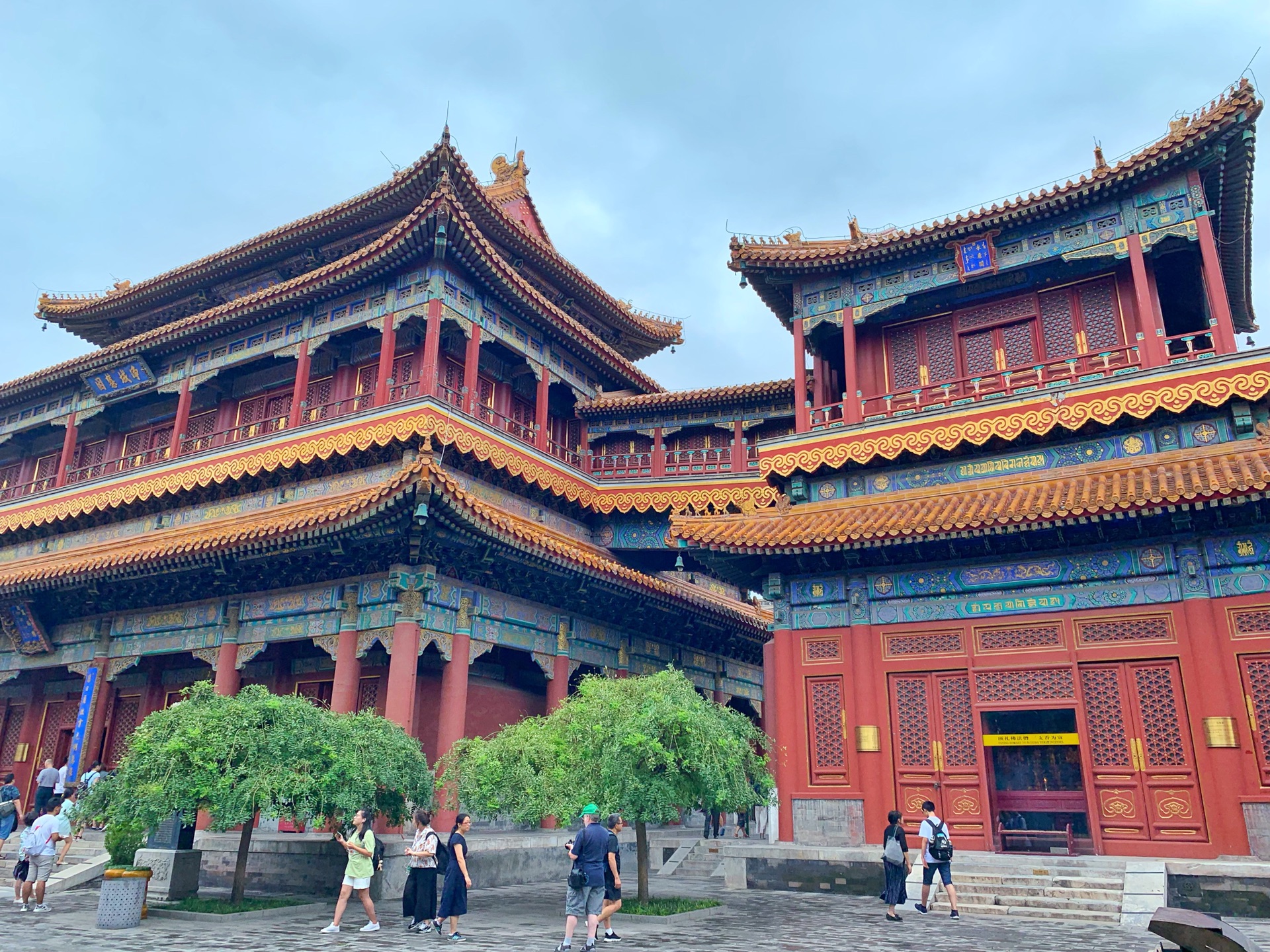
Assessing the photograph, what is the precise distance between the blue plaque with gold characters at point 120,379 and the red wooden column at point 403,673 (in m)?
12.0

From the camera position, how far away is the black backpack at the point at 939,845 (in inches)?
442

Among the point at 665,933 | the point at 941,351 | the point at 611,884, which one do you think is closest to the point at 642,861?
the point at 665,933

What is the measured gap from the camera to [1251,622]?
12.3 metres

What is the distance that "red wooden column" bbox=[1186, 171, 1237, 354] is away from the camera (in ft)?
46.3

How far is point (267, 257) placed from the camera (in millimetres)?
22609

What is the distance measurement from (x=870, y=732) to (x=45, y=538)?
20.4 m

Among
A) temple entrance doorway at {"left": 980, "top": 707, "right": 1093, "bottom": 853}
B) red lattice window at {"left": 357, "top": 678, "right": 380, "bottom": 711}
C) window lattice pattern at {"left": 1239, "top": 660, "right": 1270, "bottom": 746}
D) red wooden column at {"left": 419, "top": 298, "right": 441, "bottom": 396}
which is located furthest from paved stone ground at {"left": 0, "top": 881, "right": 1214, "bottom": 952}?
red wooden column at {"left": 419, "top": 298, "right": 441, "bottom": 396}

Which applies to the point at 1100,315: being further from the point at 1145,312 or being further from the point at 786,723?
the point at 786,723

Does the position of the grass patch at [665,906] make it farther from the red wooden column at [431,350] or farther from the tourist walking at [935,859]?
the red wooden column at [431,350]

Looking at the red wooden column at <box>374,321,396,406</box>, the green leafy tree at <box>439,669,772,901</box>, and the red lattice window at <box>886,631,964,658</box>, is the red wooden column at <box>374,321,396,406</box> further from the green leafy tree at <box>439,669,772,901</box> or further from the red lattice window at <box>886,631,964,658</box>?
the red lattice window at <box>886,631,964,658</box>

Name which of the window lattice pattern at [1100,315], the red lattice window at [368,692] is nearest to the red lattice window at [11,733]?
the red lattice window at [368,692]

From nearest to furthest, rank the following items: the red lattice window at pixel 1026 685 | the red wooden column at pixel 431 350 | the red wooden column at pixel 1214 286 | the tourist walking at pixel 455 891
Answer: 1. the tourist walking at pixel 455 891
2. the red lattice window at pixel 1026 685
3. the red wooden column at pixel 1214 286
4. the red wooden column at pixel 431 350

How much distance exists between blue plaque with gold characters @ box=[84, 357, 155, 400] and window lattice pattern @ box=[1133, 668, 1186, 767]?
22112 mm

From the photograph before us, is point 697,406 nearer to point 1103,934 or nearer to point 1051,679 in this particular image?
point 1051,679
